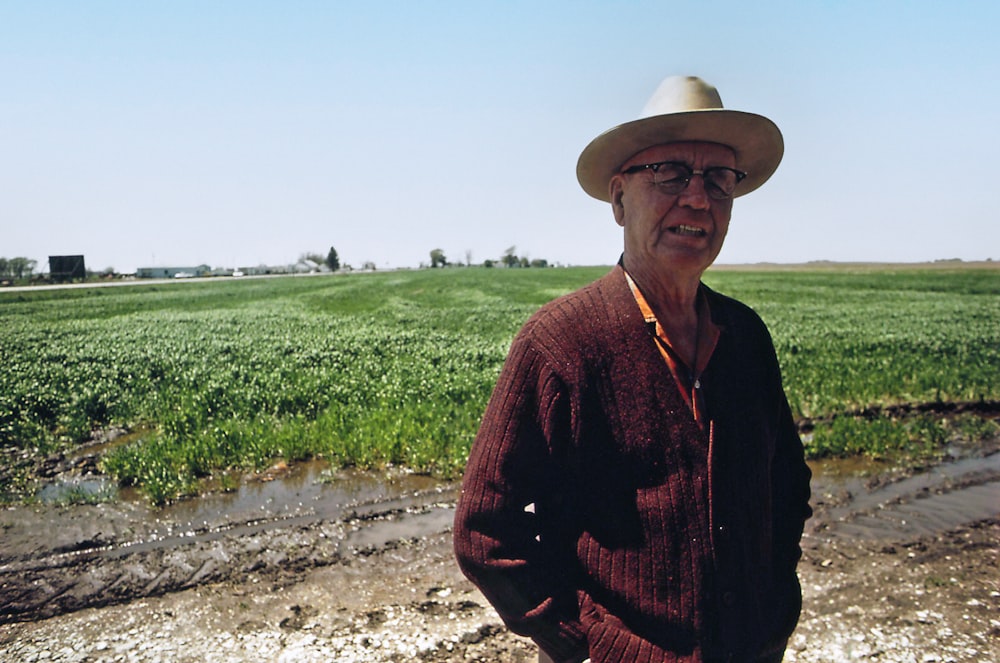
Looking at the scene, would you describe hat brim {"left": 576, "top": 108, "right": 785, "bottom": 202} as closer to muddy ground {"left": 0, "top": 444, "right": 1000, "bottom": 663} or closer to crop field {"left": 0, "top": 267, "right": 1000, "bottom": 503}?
muddy ground {"left": 0, "top": 444, "right": 1000, "bottom": 663}

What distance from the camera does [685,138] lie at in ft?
5.84

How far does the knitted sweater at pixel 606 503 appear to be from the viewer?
1601 mm

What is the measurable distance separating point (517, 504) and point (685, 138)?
3.48ft

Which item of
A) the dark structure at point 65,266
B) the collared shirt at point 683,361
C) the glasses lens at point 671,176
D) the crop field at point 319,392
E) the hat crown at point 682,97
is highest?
the dark structure at point 65,266

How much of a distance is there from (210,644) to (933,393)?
35.0 feet

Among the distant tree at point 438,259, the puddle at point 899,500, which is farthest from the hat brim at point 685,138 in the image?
the distant tree at point 438,259

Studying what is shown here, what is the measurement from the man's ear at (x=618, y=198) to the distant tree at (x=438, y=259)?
489 feet

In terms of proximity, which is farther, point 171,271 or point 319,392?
point 171,271

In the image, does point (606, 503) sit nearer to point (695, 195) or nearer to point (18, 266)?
point (695, 195)

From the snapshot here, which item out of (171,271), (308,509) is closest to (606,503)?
(308,509)

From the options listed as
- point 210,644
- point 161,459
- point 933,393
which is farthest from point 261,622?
point 933,393

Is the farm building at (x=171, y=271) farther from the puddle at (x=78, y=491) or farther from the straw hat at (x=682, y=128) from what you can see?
the straw hat at (x=682, y=128)

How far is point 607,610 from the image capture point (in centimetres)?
164

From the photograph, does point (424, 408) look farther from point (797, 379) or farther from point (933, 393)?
point (933, 393)
